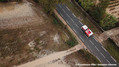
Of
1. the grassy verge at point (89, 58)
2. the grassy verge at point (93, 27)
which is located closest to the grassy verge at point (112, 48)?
the grassy verge at point (93, 27)

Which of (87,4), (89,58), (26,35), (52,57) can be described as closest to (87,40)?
(89,58)

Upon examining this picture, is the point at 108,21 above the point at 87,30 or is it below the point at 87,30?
above

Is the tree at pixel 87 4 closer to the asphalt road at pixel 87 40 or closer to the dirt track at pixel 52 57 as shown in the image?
the asphalt road at pixel 87 40

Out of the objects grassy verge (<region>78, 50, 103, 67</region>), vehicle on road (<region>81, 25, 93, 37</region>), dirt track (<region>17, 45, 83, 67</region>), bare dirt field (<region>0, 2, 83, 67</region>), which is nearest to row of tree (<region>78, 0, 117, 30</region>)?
vehicle on road (<region>81, 25, 93, 37</region>)

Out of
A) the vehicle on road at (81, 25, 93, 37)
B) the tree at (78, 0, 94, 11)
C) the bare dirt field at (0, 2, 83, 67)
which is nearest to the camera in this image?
the bare dirt field at (0, 2, 83, 67)

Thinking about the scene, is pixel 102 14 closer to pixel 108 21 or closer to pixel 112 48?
pixel 108 21

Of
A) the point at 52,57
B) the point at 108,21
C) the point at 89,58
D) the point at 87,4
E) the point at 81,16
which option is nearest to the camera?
the point at 52,57

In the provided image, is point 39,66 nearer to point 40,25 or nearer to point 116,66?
point 40,25

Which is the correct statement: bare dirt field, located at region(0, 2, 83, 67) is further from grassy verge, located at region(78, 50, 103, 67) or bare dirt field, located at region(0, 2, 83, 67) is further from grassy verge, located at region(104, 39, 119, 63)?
grassy verge, located at region(104, 39, 119, 63)
